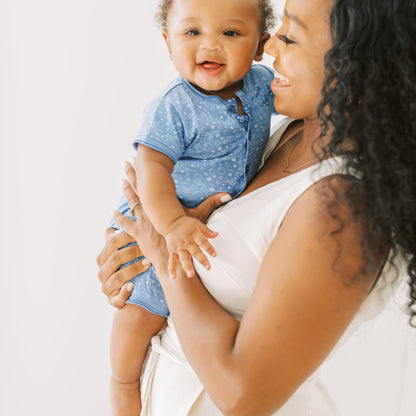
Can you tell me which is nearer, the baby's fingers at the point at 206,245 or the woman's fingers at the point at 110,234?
the baby's fingers at the point at 206,245

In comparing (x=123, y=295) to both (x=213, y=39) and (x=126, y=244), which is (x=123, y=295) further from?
(x=213, y=39)

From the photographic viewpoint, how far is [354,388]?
6.17 ft

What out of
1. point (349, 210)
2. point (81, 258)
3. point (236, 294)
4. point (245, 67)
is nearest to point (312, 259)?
point (349, 210)

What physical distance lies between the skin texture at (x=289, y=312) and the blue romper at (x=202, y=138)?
338 millimetres

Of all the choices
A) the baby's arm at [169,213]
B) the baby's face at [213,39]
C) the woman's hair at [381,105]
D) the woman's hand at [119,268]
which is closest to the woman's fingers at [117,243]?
the woman's hand at [119,268]

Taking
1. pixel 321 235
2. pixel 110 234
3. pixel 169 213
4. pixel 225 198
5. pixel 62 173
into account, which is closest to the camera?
pixel 321 235

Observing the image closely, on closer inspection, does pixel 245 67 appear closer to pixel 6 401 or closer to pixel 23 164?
pixel 23 164

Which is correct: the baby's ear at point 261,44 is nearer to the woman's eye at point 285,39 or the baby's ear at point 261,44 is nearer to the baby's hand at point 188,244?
the woman's eye at point 285,39

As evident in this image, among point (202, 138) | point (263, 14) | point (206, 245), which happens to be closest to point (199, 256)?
point (206, 245)

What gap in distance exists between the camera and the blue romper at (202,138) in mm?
1434

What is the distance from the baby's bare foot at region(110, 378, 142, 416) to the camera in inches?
62.5

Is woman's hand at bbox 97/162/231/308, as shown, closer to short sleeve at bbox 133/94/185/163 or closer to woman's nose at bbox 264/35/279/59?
short sleeve at bbox 133/94/185/163

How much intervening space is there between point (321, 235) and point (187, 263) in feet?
1.05

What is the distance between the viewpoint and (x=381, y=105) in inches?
39.8
